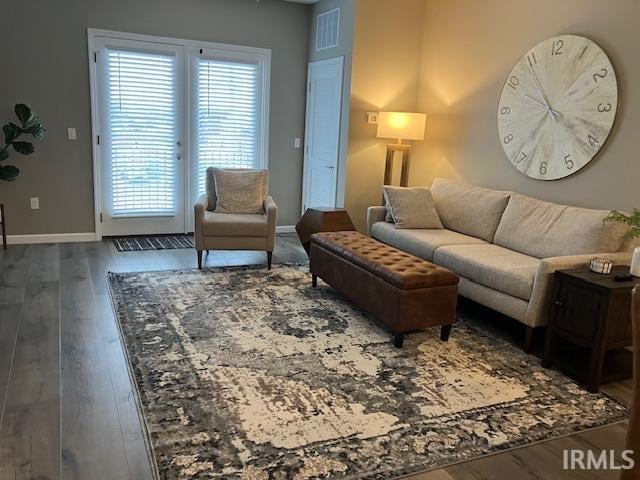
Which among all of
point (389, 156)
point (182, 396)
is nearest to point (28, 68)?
point (389, 156)

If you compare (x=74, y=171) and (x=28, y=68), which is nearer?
(x=28, y=68)

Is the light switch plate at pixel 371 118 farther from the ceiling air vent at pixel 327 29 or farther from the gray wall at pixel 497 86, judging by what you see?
the ceiling air vent at pixel 327 29

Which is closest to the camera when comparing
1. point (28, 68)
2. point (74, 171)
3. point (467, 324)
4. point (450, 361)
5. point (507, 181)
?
point (450, 361)

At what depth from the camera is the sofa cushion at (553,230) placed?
356 cm

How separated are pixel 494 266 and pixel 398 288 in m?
0.79

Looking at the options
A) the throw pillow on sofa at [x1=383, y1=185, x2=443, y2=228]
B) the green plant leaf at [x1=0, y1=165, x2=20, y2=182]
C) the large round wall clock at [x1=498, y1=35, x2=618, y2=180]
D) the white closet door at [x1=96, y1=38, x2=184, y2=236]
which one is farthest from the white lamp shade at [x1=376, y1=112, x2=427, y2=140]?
the green plant leaf at [x1=0, y1=165, x2=20, y2=182]

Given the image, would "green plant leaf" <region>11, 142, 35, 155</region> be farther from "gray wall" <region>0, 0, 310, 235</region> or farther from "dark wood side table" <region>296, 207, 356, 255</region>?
"dark wood side table" <region>296, 207, 356, 255</region>

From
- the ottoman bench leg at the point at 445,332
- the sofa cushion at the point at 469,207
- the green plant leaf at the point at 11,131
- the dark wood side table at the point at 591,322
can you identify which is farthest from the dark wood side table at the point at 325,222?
the green plant leaf at the point at 11,131

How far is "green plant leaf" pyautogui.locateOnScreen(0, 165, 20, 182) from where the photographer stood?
504 cm

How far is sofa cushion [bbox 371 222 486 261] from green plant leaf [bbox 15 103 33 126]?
11.4ft

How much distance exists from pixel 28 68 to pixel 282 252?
10.3 ft

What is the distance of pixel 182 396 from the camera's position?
8.86ft

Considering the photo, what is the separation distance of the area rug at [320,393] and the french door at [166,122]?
7.01ft

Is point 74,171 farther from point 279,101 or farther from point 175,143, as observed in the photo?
point 279,101
